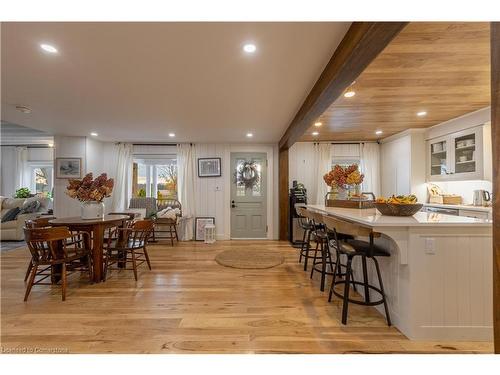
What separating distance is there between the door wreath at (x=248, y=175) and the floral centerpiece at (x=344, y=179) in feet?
8.98

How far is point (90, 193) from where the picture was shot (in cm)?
307

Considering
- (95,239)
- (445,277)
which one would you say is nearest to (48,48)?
(95,239)

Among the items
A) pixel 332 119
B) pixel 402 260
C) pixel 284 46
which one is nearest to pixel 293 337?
pixel 402 260

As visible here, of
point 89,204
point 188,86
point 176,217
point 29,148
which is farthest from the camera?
point 29,148

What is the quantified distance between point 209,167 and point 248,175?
3.26ft

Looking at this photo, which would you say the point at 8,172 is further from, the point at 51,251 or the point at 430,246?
the point at 430,246

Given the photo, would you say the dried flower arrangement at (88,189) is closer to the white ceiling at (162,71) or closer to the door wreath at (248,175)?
the white ceiling at (162,71)

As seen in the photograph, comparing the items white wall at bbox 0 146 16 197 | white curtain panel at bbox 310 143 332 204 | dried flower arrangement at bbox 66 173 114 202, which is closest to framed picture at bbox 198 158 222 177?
white curtain panel at bbox 310 143 332 204

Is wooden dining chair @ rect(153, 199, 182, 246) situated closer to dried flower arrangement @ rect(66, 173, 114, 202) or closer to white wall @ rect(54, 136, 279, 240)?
white wall @ rect(54, 136, 279, 240)

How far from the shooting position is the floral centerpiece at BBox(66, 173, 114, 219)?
3.07m

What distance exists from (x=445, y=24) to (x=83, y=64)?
2.97 m

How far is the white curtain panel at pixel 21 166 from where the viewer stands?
21.8 feet

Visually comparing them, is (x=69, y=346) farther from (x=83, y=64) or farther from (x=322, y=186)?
(x=322, y=186)

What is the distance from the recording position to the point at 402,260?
1.82 meters
